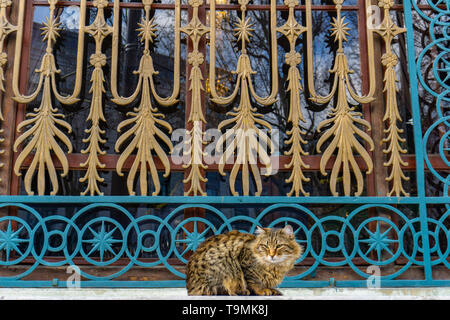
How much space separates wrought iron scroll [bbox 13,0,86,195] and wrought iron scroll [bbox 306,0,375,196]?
79.5 inches

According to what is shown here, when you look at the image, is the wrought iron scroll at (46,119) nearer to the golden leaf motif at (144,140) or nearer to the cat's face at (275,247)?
the golden leaf motif at (144,140)

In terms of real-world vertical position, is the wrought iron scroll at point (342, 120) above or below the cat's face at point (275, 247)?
above

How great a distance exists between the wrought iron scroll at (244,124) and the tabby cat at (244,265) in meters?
0.81

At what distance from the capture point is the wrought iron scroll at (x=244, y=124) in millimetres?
3529

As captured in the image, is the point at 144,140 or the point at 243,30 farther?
the point at 243,30

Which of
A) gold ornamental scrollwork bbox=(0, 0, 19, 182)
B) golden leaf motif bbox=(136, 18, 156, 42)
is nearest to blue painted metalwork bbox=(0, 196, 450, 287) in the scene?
gold ornamental scrollwork bbox=(0, 0, 19, 182)

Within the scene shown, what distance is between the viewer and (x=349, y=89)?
3.61 meters

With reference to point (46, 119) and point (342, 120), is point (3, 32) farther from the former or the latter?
point (342, 120)

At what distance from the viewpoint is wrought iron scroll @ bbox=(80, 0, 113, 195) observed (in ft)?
11.3

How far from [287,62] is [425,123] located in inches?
51.7

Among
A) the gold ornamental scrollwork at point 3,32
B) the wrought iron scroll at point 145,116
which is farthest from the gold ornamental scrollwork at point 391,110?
the gold ornamental scrollwork at point 3,32

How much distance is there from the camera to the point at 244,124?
3.58 m

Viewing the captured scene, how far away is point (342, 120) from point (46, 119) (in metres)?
2.39

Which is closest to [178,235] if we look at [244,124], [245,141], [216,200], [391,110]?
[216,200]
